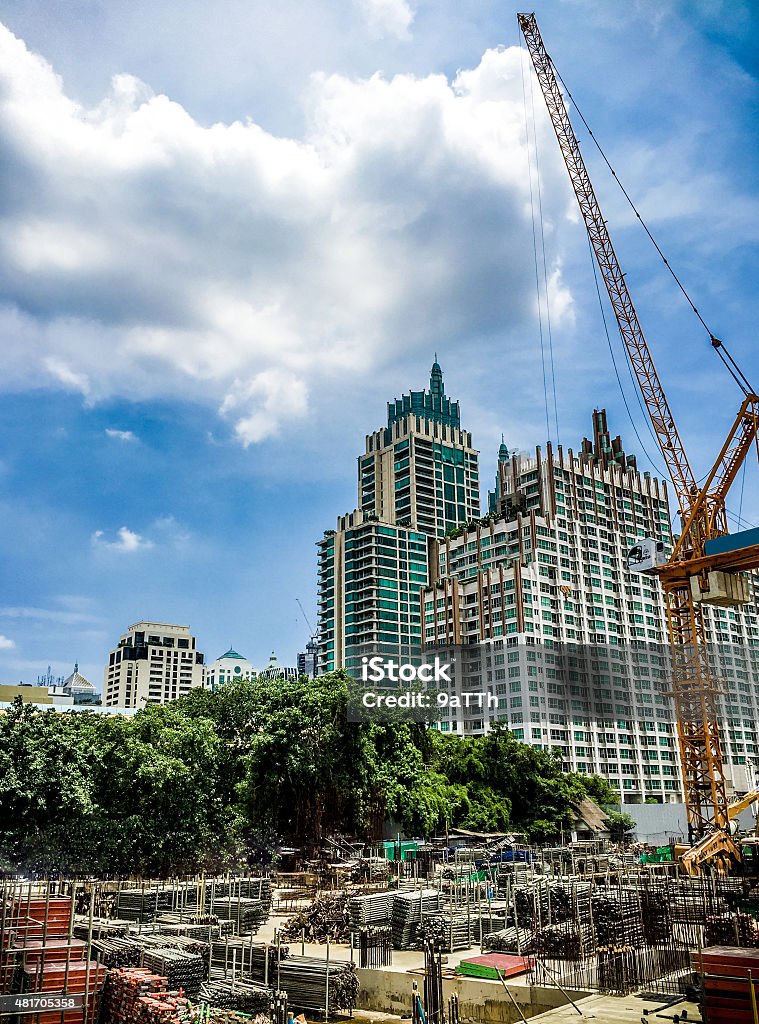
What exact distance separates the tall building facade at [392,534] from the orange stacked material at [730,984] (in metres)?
129

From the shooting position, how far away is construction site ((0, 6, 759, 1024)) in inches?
762

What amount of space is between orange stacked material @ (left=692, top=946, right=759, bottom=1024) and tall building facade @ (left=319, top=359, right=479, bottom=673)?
12862cm

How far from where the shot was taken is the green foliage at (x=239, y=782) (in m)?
42.7

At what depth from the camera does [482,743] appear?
270ft

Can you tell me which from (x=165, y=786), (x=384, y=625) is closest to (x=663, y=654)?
(x=384, y=625)

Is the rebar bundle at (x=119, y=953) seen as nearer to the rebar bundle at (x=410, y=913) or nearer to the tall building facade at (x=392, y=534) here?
the rebar bundle at (x=410, y=913)

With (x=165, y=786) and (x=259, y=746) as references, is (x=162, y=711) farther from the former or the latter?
(x=165, y=786)

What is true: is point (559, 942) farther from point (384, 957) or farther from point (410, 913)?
point (410, 913)

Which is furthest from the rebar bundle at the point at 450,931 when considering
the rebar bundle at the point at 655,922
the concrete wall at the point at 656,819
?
the concrete wall at the point at 656,819

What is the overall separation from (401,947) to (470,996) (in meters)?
6.96

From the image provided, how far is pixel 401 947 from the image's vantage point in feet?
101

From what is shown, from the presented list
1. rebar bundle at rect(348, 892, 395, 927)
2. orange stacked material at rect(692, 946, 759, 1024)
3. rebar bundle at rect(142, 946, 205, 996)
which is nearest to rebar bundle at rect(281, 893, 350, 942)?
rebar bundle at rect(348, 892, 395, 927)

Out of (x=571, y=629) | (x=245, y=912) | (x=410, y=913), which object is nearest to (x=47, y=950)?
(x=245, y=912)

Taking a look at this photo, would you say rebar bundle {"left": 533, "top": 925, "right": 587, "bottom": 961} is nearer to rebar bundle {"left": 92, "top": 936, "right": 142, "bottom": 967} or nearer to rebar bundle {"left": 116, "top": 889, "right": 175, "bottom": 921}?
rebar bundle {"left": 92, "top": 936, "right": 142, "bottom": 967}
